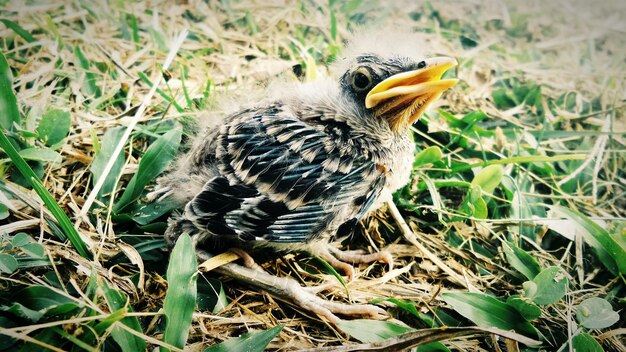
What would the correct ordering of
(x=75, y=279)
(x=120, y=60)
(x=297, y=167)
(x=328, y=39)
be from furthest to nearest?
1. (x=328, y=39)
2. (x=120, y=60)
3. (x=297, y=167)
4. (x=75, y=279)

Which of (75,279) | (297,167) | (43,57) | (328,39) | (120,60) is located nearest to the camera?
(75,279)

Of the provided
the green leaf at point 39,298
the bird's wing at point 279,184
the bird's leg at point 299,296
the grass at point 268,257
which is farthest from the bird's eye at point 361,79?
the green leaf at point 39,298

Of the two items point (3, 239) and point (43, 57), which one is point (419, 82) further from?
point (43, 57)

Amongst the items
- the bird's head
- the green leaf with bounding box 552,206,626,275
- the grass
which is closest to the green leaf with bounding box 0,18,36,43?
the grass

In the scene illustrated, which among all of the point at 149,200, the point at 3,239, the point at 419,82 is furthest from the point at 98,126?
the point at 419,82

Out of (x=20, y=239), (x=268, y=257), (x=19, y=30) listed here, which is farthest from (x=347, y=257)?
(x=19, y=30)

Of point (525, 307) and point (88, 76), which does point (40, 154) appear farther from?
point (525, 307)
